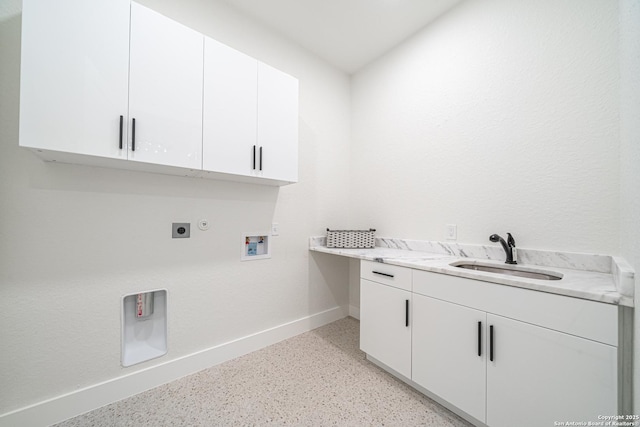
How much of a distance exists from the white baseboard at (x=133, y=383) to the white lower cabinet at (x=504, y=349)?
1086 mm

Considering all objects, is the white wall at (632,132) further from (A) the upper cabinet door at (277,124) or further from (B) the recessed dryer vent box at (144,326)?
(B) the recessed dryer vent box at (144,326)

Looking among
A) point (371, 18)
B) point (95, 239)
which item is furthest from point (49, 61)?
point (371, 18)

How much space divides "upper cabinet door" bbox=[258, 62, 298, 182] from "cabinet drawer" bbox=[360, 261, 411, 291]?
93 centimetres

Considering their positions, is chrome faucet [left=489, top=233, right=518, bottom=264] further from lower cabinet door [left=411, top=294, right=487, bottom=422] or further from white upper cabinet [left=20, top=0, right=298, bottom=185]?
white upper cabinet [left=20, top=0, right=298, bottom=185]

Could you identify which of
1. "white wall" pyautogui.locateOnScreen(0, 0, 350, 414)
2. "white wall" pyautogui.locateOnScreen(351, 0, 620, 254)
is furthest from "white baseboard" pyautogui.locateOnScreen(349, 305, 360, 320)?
"white wall" pyautogui.locateOnScreen(351, 0, 620, 254)

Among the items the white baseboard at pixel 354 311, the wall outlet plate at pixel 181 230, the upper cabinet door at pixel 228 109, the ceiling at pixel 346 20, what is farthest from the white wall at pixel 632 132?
the wall outlet plate at pixel 181 230

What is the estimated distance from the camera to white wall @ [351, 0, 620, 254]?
130 centimetres

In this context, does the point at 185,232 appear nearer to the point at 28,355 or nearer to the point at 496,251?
the point at 28,355

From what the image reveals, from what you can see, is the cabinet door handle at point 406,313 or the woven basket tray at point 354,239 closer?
the cabinet door handle at point 406,313

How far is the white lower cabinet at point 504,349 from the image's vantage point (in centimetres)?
90

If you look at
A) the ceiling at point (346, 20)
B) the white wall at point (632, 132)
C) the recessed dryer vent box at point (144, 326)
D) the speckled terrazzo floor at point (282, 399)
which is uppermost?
the ceiling at point (346, 20)

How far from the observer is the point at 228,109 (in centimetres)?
163

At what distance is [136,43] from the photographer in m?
1.30

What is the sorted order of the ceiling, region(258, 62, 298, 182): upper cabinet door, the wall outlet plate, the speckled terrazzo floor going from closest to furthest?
the speckled terrazzo floor, the wall outlet plate, region(258, 62, 298, 182): upper cabinet door, the ceiling
